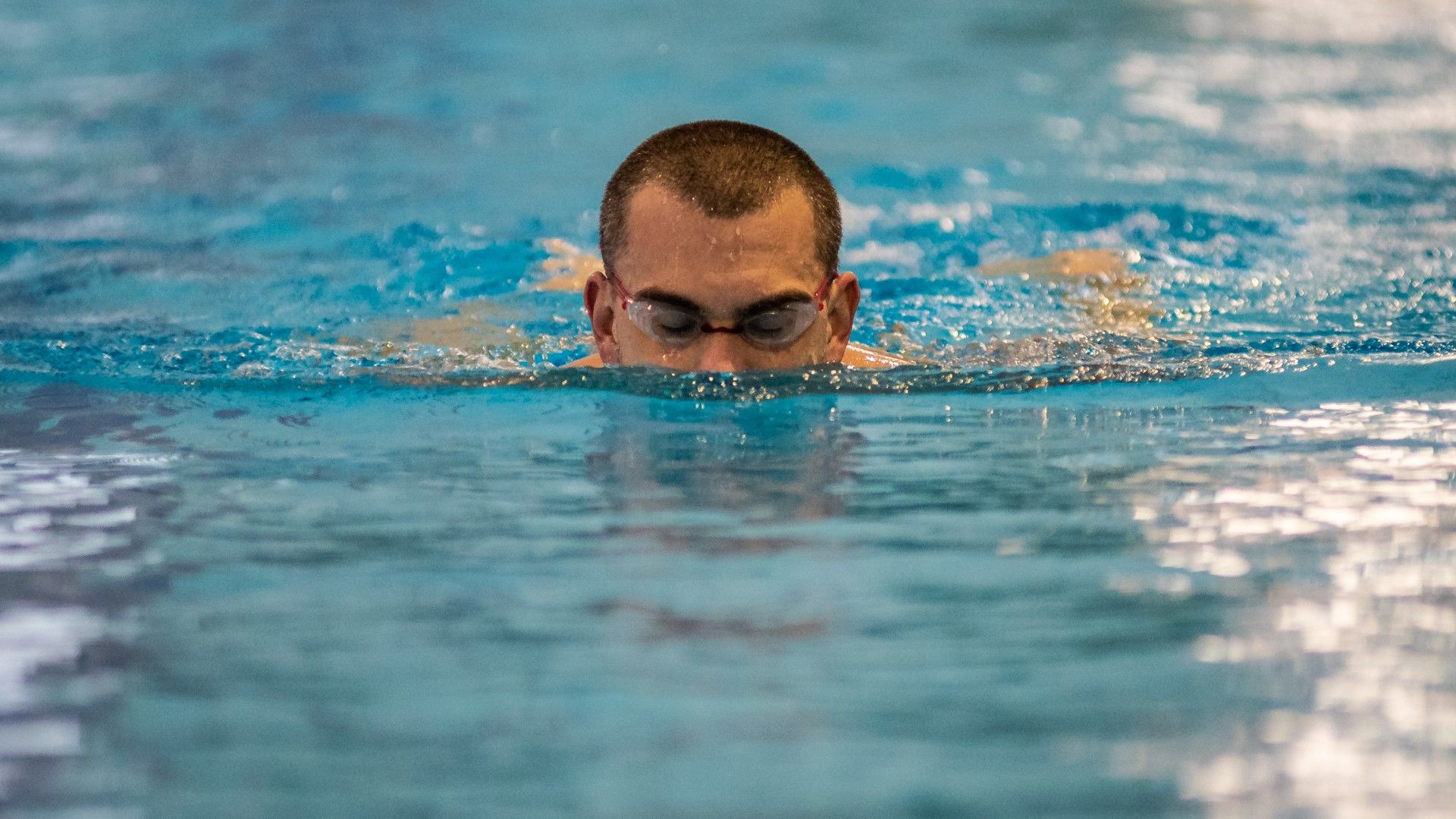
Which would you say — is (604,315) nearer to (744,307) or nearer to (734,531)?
(744,307)

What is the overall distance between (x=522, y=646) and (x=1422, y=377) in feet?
8.81

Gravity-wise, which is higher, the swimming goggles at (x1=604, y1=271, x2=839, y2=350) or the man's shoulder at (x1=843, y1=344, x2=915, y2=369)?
the swimming goggles at (x1=604, y1=271, x2=839, y2=350)

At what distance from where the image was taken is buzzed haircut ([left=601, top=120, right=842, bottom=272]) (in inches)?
143

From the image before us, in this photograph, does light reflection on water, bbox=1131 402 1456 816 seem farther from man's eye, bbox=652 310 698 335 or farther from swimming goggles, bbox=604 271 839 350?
man's eye, bbox=652 310 698 335

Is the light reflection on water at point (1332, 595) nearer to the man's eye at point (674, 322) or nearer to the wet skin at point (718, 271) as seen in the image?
the wet skin at point (718, 271)

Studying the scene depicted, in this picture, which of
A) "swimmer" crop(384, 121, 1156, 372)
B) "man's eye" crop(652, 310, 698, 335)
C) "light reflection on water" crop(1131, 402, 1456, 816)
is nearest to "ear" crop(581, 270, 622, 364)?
"swimmer" crop(384, 121, 1156, 372)

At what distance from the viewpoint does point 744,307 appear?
141 inches

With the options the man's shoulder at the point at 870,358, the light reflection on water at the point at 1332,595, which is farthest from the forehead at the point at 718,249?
the light reflection on water at the point at 1332,595

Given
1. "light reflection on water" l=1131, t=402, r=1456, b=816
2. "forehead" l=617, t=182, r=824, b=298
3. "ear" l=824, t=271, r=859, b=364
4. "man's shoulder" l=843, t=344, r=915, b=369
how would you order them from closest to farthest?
1. "light reflection on water" l=1131, t=402, r=1456, b=816
2. "forehead" l=617, t=182, r=824, b=298
3. "ear" l=824, t=271, r=859, b=364
4. "man's shoulder" l=843, t=344, r=915, b=369

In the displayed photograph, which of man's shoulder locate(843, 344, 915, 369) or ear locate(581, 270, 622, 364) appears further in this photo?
man's shoulder locate(843, 344, 915, 369)

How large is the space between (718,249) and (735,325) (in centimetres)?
17

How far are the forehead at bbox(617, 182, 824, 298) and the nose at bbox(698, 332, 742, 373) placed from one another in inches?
3.4

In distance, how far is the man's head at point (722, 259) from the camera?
3.58 metres

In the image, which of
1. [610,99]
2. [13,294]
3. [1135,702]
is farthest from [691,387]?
[610,99]
